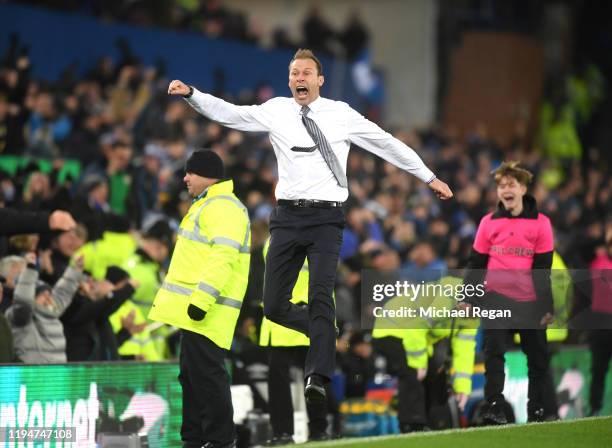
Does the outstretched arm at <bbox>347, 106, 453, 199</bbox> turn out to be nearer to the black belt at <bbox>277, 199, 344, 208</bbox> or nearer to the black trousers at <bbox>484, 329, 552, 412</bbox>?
the black belt at <bbox>277, 199, 344, 208</bbox>

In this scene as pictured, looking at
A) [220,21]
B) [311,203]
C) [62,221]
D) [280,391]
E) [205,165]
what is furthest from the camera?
[220,21]

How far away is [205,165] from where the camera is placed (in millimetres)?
10125

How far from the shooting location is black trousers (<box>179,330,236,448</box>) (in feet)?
32.0

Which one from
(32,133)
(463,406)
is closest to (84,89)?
(32,133)

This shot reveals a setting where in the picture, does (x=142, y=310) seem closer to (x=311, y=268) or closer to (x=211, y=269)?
(x=211, y=269)

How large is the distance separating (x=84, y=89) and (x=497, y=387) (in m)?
10.2

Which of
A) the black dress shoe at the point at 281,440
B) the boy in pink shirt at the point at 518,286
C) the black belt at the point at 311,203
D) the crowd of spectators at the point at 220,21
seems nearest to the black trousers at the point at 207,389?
the black dress shoe at the point at 281,440

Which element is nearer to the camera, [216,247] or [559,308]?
[216,247]

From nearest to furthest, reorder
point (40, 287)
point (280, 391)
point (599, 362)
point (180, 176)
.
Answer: point (280, 391) → point (40, 287) → point (599, 362) → point (180, 176)

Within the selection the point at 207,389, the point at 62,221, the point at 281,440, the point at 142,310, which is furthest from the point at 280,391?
the point at 62,221

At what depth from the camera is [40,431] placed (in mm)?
10219

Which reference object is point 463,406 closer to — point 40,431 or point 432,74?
point 40,431

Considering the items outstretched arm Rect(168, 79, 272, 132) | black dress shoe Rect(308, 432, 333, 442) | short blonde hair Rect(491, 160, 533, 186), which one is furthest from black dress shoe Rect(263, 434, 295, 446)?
short blonde hair Rect(491, 160, 533, 186)

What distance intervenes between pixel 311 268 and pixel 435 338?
3317 millimetres
